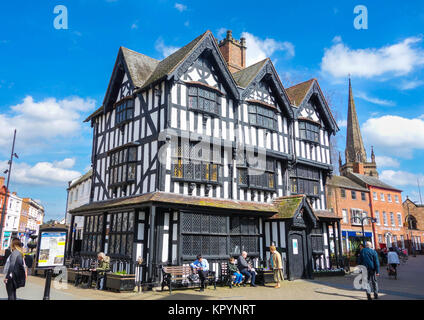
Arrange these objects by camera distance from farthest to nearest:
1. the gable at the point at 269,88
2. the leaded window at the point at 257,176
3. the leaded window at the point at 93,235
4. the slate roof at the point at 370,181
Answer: the slate roof at the point at 370,181, the gable at the point at 269,88, the leaded window at the point at 257,176, the leaded window at the point at 93,235

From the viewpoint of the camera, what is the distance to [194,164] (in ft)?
53.2

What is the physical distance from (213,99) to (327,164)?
10.1 metres

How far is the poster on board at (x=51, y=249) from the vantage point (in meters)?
10.3

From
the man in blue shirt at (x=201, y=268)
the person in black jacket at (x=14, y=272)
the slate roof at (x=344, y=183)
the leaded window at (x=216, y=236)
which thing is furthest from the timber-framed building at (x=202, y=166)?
the slate roof at (x=344, y=183)

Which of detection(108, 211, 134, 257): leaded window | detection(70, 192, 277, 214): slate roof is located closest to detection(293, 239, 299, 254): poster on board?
detection(70, 192, 277, 214): slate roof

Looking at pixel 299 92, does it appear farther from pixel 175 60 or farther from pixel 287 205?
pixel 175 60

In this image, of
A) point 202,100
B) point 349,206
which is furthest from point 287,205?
point 349,206

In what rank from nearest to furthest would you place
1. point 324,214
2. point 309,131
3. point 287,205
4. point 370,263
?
point 370,263
point 287,205
point 324,214
point 309,131

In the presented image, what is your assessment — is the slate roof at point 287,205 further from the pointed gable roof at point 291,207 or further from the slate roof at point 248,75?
the slate roof at point 248,75

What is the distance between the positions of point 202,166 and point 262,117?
579 cm

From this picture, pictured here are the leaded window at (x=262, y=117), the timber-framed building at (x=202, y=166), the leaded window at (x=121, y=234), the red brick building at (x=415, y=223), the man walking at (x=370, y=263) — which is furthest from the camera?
the red brick building at (x=415, y=223)

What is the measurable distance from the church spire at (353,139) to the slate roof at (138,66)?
69048 mm

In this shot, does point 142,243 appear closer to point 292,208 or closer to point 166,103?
point 166,103

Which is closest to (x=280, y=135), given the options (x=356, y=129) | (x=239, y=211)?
(x=239, y=211)
